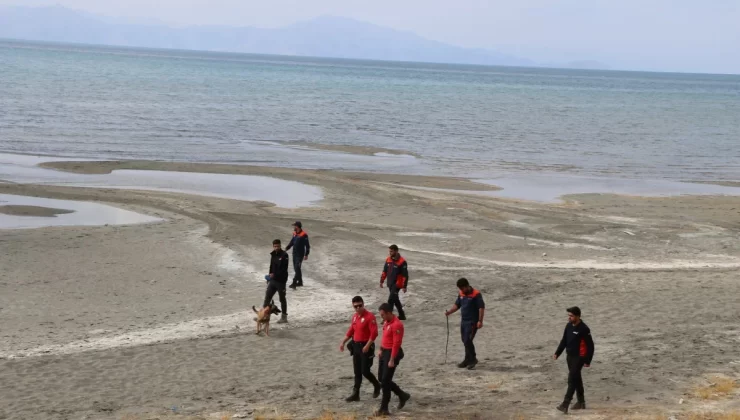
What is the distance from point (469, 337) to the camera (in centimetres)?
1330

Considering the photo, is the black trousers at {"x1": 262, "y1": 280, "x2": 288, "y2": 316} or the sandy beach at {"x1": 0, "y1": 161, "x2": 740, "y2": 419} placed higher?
the black trousers at {"x1": 262, "y1": 280, "x2": 288, "y2": 316}

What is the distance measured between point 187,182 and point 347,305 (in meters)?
17.1

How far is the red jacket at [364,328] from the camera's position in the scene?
1141 centimetres

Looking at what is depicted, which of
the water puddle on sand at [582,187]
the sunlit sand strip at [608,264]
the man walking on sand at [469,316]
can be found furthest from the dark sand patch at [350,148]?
the man walking on sand at [469,316]

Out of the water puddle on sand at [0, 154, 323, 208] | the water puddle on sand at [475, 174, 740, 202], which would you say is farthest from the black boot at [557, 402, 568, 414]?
the water puddle on sand at [475, 174, 740, 202]

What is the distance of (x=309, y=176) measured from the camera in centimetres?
3447

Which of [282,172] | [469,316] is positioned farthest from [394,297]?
[282,172]

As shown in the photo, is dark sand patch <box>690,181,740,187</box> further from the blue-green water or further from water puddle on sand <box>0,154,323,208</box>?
water puddle on sand <box>0,154,323,208</box>

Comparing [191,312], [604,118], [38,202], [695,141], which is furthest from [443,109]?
[191,312]

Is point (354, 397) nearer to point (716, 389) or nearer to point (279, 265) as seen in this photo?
point (279, 265)

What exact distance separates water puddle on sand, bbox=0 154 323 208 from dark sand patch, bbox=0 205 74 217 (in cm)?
462

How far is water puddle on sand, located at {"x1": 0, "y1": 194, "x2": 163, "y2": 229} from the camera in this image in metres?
24.4

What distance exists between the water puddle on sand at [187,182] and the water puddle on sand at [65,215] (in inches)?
139

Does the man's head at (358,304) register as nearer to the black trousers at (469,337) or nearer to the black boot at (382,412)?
the black boot at (382,412)
